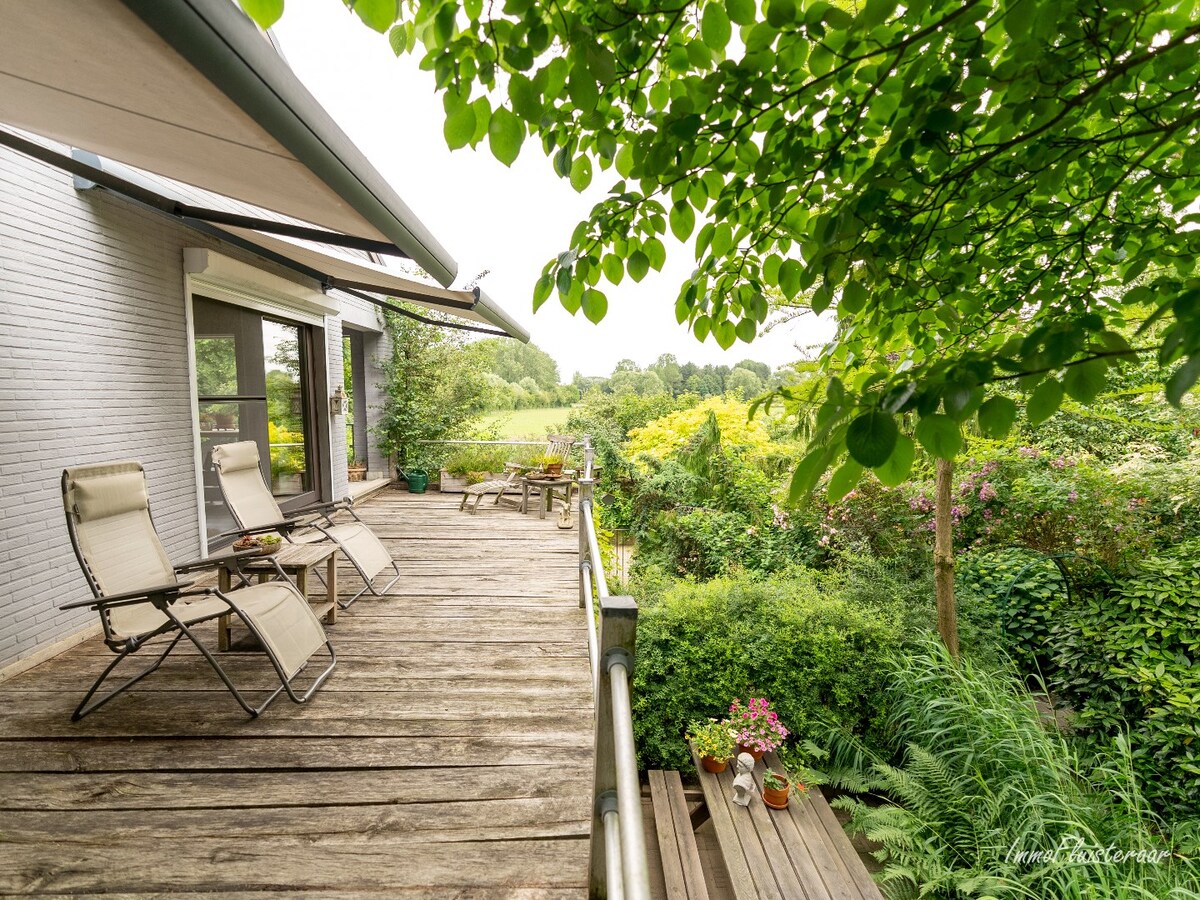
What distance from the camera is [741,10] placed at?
113cm

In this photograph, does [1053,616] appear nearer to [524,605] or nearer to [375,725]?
[524,605]

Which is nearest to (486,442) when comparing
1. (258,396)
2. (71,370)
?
(258,396)

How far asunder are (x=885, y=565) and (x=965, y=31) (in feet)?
20.2

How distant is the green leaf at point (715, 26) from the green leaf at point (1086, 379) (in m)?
0.93

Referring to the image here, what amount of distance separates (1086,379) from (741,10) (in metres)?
0.95

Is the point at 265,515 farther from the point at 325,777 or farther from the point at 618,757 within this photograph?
the point at 618,757

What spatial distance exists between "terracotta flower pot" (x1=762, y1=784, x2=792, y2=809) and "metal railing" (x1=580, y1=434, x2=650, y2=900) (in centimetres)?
303

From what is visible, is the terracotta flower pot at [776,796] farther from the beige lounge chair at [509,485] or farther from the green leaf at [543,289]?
the beige lounge chair at [509,485]

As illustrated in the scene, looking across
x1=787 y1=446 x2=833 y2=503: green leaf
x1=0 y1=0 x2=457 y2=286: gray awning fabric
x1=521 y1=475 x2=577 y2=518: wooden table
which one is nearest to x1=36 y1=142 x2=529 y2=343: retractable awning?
x1=0 y1=0 x2=457 y2=286: gray awning fabric

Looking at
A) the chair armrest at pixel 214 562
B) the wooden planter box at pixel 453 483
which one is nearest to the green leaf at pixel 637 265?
the chair armrest at pixel 214 562

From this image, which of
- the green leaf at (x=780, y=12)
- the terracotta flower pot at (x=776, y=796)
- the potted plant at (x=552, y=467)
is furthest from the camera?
the potted plant at (x=552, y=467)

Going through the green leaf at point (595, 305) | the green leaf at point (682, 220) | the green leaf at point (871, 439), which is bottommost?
the green leaf at point (871, 439)

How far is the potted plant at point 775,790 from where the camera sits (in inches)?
155

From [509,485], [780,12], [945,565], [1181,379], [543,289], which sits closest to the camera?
[1181,379]
